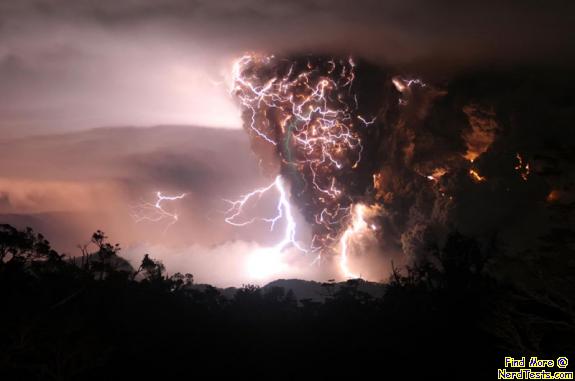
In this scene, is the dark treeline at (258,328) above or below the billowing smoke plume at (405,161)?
below

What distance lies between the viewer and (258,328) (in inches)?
1606

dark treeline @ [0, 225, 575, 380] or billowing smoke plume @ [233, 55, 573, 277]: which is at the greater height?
billowing smoke plume @ [233, 55, 573, 277]

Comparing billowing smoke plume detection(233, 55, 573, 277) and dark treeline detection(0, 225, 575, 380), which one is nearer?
dark treeline detection(0, 225, 575, 380)

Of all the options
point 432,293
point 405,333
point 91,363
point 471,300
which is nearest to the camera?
point 91,363

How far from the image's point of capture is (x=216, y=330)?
38531 millimetres

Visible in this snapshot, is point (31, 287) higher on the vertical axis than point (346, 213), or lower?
→ lower

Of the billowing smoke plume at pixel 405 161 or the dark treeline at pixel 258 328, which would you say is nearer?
the dark treeline at pixel 258 328

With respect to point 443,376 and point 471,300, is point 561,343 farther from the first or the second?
point 471,300

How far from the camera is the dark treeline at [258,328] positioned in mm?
23344

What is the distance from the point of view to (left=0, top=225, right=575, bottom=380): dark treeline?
2334 cm

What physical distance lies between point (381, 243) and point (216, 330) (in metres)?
44.6

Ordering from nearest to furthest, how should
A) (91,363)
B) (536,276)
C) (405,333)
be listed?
(536,276) < (91,363) < (405,333)

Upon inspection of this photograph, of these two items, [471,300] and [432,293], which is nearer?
[471,300]

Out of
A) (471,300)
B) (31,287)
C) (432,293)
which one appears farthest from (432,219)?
(31,287)
